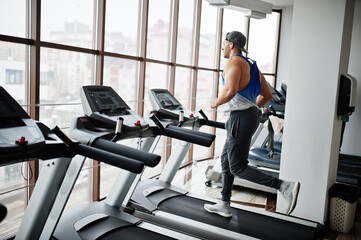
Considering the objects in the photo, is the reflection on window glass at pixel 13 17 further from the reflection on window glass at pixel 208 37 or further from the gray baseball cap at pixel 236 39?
the reflection on window glass at pixel 208 37

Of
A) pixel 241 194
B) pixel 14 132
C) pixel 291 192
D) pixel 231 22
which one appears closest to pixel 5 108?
pixel 14 132

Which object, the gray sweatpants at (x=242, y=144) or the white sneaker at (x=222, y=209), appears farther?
the white sneaker at (x=222, y=209)

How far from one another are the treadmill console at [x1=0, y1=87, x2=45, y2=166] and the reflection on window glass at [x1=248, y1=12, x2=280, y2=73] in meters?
5.77

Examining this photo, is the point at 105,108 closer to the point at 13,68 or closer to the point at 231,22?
the point at 13,68

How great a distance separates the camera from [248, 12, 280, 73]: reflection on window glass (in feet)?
23.2

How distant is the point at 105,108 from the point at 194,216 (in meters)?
1.22

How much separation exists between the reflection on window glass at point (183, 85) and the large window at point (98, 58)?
2cm

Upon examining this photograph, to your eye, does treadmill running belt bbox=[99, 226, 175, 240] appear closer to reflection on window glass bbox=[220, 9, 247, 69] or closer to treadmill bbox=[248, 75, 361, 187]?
treadmill bbox=[248, 75, 361, 187]

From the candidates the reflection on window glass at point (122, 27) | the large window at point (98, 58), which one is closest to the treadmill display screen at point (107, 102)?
the large window at point (98, 58)

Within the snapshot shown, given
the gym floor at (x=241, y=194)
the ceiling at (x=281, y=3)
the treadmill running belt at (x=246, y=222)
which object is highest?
the ceiling at (x=281, y=3)

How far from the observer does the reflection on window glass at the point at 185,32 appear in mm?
5348

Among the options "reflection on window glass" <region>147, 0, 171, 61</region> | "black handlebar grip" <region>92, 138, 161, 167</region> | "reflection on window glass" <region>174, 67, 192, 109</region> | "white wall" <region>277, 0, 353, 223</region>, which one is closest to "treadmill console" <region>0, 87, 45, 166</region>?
"black handlebar grip" <region>92, 138, 161, 167</region>

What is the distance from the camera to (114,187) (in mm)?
2945

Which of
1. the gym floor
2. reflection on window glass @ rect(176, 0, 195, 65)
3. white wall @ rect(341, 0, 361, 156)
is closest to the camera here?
the gym floor
